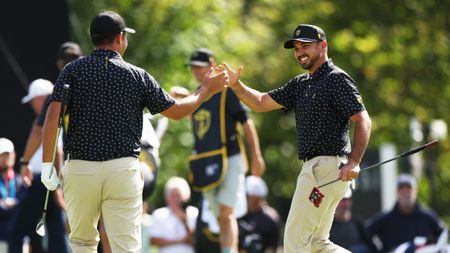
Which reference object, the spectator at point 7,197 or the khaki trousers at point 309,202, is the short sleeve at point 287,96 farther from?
the spectator at point 7,197

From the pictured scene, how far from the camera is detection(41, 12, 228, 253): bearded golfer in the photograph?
357 inches

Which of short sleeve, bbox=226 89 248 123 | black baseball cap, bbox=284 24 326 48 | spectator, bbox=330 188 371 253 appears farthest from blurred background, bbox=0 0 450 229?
black baseball cap, bbox=284 24 326 48

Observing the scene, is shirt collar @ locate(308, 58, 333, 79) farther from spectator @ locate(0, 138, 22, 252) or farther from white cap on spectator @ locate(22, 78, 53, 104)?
spectator @ locate(0, 138, 22, 252)

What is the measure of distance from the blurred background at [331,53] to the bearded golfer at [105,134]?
5063 millimetres

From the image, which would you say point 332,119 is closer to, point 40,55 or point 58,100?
point 58,100

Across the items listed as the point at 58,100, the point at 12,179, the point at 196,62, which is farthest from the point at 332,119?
the point at 12,179

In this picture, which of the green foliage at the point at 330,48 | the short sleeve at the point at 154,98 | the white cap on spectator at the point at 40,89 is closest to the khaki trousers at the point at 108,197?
the short sleeve at the point at 154,98

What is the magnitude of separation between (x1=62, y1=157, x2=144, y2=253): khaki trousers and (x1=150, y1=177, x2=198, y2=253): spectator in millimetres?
6933

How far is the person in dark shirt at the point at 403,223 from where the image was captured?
15.5 metres

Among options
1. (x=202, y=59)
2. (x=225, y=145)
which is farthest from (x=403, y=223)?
(x=202, y=59)

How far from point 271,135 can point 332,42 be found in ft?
28.9

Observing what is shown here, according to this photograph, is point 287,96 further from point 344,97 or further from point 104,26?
point 104,26

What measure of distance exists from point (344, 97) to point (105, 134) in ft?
6.17

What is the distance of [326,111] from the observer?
967 centimetres
